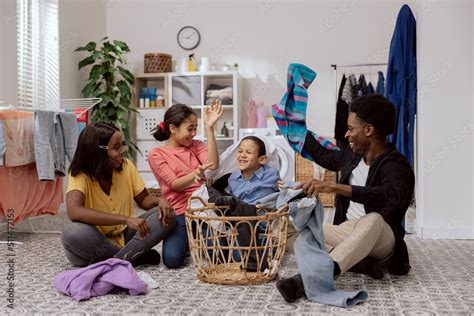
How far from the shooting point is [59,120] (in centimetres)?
342

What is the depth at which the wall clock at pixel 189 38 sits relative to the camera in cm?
621

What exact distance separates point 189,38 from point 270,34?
3.12 ft

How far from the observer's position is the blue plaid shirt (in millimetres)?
2420

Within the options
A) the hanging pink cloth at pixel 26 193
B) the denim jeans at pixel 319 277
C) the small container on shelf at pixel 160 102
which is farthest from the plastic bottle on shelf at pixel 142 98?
the denim jeans at pixel 319 277

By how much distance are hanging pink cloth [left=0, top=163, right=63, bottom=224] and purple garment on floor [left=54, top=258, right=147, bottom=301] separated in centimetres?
139

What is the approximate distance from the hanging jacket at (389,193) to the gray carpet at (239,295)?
0.11m

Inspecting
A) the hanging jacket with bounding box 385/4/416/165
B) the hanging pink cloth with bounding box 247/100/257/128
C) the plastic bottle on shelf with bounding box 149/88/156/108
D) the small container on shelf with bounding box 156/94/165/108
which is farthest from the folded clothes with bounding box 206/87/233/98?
the hanging jacket with bounding box 385/4/416/165

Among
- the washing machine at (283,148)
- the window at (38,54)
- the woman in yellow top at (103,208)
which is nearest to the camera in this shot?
the woman in yellow top at (103,208)

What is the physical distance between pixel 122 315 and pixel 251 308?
406 millimetres

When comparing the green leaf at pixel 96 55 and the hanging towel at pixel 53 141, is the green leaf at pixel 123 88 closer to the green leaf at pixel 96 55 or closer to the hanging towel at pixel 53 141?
the green leaf at pixel 96 55

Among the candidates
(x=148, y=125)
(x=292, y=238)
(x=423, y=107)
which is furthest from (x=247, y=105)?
(x=292, y=238)

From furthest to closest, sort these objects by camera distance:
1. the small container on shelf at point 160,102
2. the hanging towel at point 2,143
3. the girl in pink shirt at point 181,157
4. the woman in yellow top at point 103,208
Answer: the small container on shelf at point 160,102, the hanging towel at point 2,143, the girl in pink shirt at point 181,157, the woman in yellow top at point 103,208

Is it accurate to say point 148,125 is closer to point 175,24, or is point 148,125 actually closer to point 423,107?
point 175,24

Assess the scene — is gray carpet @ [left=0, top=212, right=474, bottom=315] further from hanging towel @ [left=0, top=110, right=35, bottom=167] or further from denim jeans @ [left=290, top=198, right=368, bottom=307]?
hanging towel @ [left=0, top=110, right=35, bottom=167]
